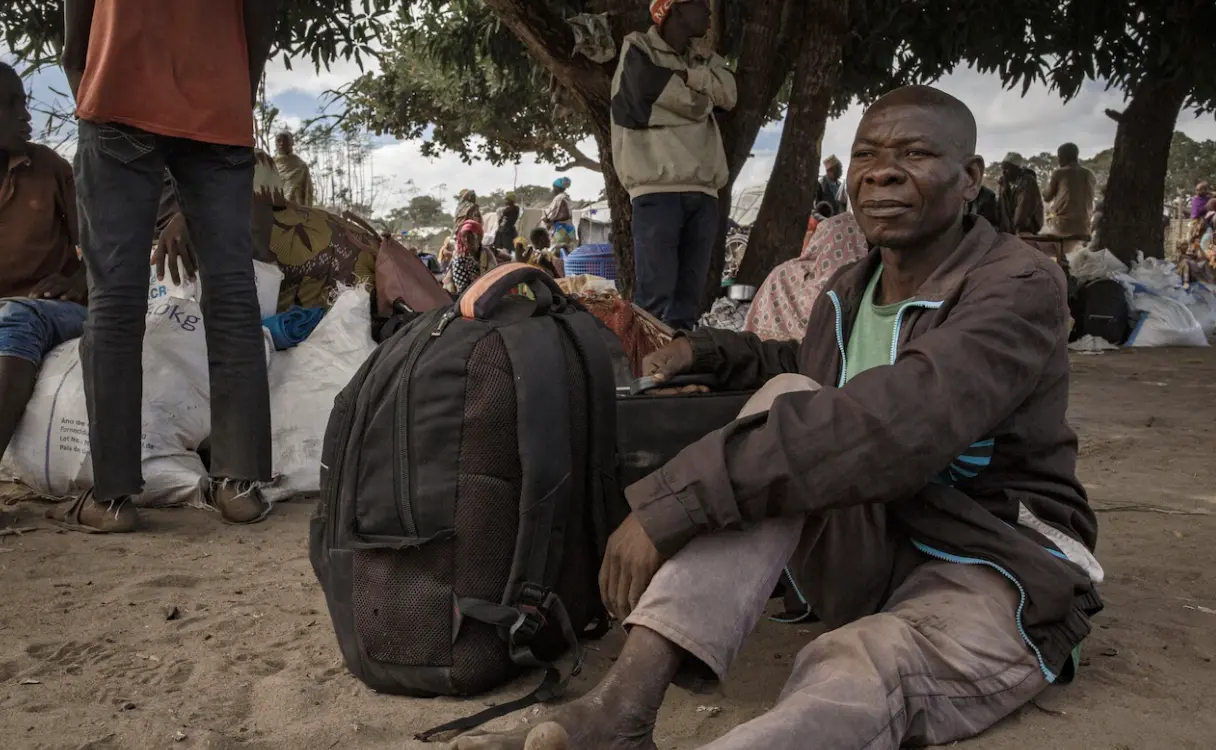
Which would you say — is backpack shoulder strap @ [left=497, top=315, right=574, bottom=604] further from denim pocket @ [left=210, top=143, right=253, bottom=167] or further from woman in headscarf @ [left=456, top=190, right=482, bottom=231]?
woman in headscarf @ [left=456, top=190, right=482, bottom=231]

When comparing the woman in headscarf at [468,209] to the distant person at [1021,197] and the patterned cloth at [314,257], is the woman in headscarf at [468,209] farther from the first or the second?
the patterned cloth at [314,257]

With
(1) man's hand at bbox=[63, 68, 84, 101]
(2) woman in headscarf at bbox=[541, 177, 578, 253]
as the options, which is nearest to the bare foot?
(1) man's hand at bbox=[63, 68, 84, 101]

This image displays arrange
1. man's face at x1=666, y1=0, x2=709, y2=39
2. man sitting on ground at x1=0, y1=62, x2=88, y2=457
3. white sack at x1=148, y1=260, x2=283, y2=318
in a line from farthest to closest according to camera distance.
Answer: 1. man's face at x1=666, y1=0, x2=709, y2=39
2. white sack at x1=148, y1=260, x2=283, y2=318
3. man sitting on ground at x1=0, y1=62, x2=88, y2=457

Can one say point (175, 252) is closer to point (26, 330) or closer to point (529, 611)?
point (26, 330)

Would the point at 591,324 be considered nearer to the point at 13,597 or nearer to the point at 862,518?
the point at 862,518

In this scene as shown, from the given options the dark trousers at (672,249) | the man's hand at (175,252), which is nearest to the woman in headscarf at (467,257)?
the dark trousers at (672,249)

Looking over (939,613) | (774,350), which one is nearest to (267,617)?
(774,350)

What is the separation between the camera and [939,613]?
64.9 inches

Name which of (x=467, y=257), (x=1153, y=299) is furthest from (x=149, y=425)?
(x=1153, y=299)

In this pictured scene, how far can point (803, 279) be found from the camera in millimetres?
4605

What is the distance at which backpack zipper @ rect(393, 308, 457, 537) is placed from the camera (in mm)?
1830

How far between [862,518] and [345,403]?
103 centimetres

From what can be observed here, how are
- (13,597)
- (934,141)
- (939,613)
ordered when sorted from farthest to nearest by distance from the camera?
(13,597) < (934,141) < (939,613)

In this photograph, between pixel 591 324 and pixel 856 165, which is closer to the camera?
pixel 856 165
